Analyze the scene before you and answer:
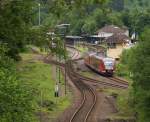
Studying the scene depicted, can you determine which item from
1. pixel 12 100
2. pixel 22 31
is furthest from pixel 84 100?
pixel 12 100

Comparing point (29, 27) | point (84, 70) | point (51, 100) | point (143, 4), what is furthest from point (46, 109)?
point (143, 4)

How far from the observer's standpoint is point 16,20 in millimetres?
20094

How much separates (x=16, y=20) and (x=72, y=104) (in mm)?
24046

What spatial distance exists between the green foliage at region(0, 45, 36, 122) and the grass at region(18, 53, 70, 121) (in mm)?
7177

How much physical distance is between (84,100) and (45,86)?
241 inches

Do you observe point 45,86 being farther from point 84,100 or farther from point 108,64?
point 108,64

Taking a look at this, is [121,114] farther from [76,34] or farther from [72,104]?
[76,34]

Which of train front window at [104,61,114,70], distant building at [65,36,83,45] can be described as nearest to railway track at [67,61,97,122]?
train front window at [104,61,114,70]

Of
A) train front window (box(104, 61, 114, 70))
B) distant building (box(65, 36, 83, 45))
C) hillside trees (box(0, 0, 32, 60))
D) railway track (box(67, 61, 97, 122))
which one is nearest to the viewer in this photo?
hillside trees (box(0, 0, 32, 60))

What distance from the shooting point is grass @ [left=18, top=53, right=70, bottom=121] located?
39.0 metres

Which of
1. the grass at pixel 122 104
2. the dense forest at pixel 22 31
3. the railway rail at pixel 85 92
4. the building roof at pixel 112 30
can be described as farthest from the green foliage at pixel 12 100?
the building roof at pixel 112 30

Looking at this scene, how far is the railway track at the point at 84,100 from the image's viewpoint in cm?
3737

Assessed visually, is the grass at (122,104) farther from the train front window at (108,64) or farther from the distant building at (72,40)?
the distant building at (72,40)

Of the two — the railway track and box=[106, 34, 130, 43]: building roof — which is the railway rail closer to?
the railway track
